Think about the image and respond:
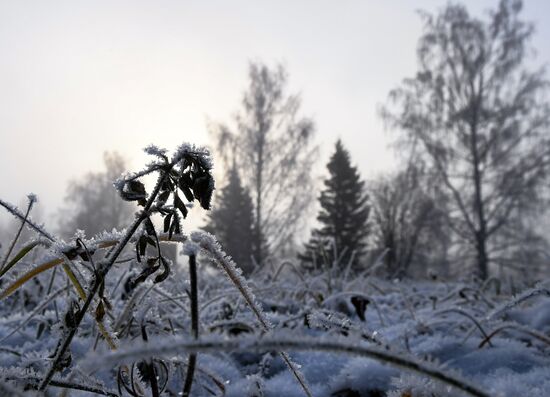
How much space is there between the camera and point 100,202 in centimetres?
3691

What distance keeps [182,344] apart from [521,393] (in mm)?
928

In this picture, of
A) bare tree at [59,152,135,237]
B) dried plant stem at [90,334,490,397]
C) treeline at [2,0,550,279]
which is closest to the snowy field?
dried plant stem at [90,334,490,397]

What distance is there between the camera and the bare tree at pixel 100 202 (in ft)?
116

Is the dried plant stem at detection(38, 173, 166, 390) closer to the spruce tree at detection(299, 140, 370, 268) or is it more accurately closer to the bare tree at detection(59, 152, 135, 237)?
the spruce tree at detection(299, 140, 370, 268)

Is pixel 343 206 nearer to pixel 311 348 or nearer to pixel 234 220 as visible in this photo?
pixel 234 220

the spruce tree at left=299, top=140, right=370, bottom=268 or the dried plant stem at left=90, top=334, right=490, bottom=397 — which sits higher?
the spruce tree at left=299, top=140, right=370, bottom=268

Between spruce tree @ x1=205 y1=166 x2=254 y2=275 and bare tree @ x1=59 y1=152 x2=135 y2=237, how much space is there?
43.7ft

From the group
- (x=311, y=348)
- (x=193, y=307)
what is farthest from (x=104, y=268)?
(x=311, y=348)

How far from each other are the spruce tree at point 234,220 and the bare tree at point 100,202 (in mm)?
13311

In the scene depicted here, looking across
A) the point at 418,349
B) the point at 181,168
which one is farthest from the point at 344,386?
the point at 181,168

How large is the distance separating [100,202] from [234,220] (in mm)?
18170

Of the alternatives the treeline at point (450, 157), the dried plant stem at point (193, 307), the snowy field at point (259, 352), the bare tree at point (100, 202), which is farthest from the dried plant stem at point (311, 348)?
the bare tree at point (100, 202)

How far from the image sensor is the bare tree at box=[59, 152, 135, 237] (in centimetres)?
3522

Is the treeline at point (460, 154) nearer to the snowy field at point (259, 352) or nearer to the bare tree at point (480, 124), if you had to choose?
the bare tree at point (480, 124)
